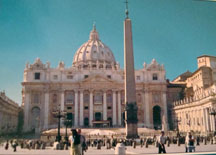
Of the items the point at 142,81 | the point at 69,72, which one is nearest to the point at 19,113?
the point at 69,72

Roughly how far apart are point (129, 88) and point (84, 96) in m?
36.6

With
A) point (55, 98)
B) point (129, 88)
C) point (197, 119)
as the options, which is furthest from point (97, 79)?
point (129, 88)

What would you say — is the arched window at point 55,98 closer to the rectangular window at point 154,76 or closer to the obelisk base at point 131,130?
the rectangular window at point 154,76

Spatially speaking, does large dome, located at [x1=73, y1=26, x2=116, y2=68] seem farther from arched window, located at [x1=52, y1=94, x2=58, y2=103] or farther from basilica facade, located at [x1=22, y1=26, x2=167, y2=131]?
arched window, located at [x1=52, y1=94, x2=58, y2=103]

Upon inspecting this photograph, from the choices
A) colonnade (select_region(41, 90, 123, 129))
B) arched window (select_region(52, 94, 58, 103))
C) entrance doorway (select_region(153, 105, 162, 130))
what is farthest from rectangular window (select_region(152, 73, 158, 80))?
arched window (select_region(52, 94, 58, 103))

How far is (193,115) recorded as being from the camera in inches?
1704

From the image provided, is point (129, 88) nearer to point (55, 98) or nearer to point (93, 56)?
point (55, 98)

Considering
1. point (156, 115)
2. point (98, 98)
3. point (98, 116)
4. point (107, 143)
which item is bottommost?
point (107, 143)

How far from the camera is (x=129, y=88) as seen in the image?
19828mm

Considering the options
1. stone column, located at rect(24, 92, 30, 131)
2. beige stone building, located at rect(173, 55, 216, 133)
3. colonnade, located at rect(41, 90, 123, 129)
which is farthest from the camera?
colonnade, located at rect(41, 90, 123, 129)

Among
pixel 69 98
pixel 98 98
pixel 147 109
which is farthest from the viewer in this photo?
pixel 147 109

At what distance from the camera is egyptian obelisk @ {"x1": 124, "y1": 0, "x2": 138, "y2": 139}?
65.1ft

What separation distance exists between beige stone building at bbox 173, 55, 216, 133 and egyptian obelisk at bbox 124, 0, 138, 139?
1566 centimetres

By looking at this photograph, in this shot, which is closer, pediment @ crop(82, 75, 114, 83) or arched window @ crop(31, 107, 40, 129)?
arched window @ crop(31, 107, 40, 129)
